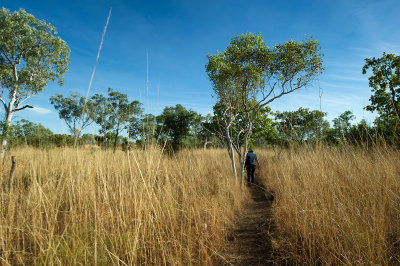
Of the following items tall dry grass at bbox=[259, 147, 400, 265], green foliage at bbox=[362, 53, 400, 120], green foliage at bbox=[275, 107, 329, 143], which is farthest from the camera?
green foliage at bbox=[362, 53, 400, 120]

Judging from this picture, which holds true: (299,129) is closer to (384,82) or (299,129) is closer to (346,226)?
(346,226)

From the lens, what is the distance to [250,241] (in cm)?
311

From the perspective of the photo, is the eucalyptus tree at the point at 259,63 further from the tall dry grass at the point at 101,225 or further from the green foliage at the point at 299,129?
the tall dry grass at the point at 101,225

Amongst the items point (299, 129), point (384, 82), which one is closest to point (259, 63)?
point (299, 129)

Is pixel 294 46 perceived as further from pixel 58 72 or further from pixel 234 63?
pixel 58 72

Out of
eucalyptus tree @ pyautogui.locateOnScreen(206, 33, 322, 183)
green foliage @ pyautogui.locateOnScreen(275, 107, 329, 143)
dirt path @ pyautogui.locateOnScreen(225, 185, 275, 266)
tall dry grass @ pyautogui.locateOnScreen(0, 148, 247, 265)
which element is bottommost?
dirt path @ pyautogui.locateOnScreen(225, 185, 275, 266)

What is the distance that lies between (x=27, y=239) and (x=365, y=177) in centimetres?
A: 513

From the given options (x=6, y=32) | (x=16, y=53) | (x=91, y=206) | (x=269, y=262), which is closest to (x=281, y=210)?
(x=269, y=262)

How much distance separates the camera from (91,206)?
7.70ft

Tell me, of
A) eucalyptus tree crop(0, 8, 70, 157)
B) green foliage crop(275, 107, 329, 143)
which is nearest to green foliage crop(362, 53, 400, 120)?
green foliage crop(275, 107, 329, 143)

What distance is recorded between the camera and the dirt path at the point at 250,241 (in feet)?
8.25

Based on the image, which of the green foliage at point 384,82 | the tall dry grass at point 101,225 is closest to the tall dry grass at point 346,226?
the tall dry grass at point 101,225

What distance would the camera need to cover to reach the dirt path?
8.25 feet

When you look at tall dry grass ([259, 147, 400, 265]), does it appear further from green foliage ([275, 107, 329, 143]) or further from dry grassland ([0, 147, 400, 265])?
green foliage ([275, 107, 329, 143])
